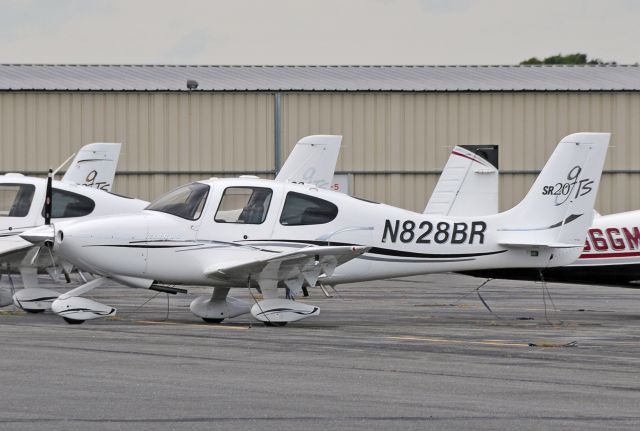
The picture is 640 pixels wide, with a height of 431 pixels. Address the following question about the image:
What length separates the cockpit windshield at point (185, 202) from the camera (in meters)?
16.3

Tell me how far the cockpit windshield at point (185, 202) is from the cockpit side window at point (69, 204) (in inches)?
116

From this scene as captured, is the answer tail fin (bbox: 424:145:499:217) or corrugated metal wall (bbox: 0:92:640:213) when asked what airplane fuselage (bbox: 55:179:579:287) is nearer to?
tail fin (bbox: 424:145:499:217)

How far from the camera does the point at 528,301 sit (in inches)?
873

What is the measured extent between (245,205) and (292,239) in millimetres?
716

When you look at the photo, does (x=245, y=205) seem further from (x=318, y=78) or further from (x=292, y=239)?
(x=318, y=78)

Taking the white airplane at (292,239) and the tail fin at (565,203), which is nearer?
the white airplane at (292,239)

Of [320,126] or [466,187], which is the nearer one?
[466,187]

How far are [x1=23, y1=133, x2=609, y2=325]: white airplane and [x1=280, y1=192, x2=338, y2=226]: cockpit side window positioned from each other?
1 centimetres

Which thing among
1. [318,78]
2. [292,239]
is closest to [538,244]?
[292,239]

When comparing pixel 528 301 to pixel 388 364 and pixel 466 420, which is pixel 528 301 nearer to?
pixel 388 364

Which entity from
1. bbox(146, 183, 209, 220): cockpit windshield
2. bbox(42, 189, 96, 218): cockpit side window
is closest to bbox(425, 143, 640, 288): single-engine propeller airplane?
bbox(146, 183, 209, 220): cockpit windshield

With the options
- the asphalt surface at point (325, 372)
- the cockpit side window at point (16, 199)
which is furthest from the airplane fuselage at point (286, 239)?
the cockpit side window at point (16, 199)

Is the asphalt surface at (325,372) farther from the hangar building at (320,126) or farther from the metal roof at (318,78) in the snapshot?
the metal roof at (318,78)

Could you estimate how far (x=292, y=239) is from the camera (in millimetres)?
16453
